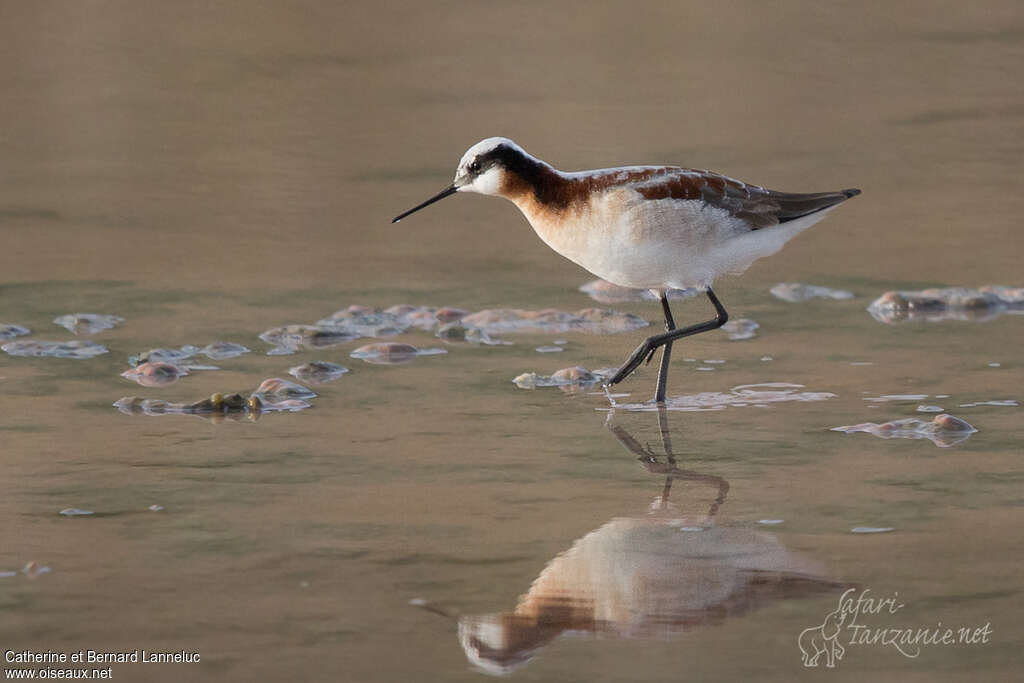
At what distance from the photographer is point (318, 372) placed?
8438mm

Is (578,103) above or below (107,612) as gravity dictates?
above

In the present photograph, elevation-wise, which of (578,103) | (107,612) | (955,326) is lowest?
(107,612)

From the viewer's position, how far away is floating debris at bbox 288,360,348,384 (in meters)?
8.36

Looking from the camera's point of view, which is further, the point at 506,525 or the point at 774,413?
the point at 774,413

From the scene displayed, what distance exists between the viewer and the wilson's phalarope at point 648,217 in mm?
7980

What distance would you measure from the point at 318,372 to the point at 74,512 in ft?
7.53

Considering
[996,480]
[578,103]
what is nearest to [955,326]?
[996,480]

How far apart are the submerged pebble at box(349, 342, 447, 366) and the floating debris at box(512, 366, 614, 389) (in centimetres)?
75

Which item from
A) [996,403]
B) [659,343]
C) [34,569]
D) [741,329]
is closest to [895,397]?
[996,403]

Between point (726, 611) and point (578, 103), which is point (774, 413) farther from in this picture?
point (578, 103)

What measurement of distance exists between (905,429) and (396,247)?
4755mm

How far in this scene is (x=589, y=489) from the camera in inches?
261

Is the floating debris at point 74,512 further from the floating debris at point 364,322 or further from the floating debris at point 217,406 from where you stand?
the floating debris at point 364,322

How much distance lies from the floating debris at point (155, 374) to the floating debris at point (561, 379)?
1673 millimetres
